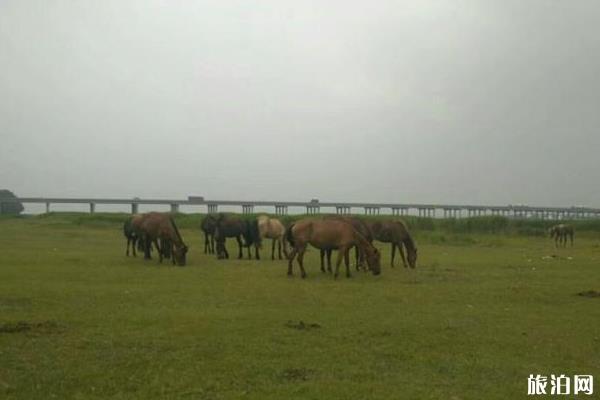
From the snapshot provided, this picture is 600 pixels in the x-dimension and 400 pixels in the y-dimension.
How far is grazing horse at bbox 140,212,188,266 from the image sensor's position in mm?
A: 25875

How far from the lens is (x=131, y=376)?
9297 millimetres

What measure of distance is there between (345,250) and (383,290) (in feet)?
10.5

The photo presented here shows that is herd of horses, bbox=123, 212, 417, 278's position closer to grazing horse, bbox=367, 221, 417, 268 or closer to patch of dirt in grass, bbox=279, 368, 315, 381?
grazing horse, bbox=367, 221, 417, 268

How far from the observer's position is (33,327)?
12.6 meters

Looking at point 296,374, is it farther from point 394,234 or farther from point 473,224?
point 473,224

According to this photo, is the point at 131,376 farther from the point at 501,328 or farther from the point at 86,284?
the point at 86,284

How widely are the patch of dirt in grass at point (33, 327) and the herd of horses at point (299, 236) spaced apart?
1016cm

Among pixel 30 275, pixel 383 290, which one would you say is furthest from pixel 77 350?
pixel 30 275

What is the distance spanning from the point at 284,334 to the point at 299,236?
962 centimetres

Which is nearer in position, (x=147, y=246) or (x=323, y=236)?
(x=323, y=236)

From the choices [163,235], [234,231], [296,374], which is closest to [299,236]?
[163,235]

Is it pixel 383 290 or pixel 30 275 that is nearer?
pixel 383 290

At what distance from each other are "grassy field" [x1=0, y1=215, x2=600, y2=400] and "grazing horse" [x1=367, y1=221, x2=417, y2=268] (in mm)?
3838

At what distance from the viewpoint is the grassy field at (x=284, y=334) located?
9047 mm
